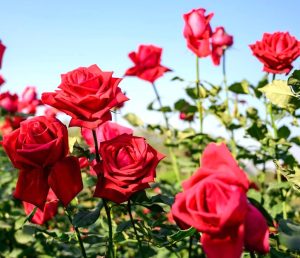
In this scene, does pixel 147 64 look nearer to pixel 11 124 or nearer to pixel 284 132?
pixel 284 132

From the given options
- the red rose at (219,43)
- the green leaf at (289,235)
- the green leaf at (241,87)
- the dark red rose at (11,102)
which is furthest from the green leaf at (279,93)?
the dark red rose at (11,102)

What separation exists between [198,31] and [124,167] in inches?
51.2

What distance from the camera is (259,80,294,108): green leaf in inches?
54.2

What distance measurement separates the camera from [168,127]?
284 centimetres

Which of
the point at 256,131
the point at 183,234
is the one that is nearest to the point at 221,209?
the point at 183,234

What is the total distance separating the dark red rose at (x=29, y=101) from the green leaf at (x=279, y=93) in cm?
266

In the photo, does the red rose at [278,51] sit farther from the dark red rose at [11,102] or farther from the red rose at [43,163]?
the dark red rose at [11,102]

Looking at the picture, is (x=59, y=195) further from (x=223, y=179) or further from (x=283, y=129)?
(x=283, y=129)

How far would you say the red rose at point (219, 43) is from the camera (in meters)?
2.67

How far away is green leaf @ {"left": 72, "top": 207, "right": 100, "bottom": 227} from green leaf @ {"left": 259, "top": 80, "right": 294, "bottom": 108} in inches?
25.5

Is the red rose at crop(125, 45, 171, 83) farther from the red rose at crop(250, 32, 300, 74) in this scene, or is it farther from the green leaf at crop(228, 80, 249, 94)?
the red rose at crop(250, 32, 300, 74)

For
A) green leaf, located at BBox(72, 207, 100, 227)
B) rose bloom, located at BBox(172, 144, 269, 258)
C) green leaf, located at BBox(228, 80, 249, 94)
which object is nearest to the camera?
rose bloom, located at BBox(172, 144, 269, 258)

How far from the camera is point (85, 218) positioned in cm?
130

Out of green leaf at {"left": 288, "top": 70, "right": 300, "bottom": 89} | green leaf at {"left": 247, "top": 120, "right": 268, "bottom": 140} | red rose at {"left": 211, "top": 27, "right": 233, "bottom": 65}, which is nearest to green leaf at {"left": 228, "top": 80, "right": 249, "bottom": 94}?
green leaf at {"left": 247, "top": 120, "right": 268, "bottom": 140}
